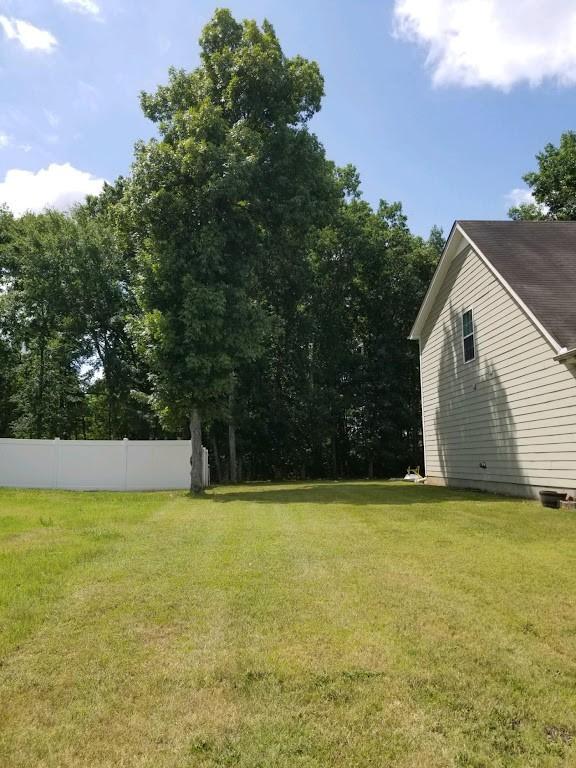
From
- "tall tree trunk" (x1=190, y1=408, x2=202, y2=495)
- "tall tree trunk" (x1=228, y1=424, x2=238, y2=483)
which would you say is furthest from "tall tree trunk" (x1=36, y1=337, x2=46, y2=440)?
"tall tree trunk" (x1=190, y1=408, x2=202, y2=495)

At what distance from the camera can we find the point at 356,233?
101 ft

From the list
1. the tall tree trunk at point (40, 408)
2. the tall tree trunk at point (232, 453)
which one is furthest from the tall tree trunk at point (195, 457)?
the tall tree trunk at point (40, 408)

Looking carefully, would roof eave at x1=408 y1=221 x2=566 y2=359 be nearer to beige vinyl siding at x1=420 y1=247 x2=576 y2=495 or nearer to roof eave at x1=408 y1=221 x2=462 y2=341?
roof eave at x1=408 y1=221 x2=462 y2=341

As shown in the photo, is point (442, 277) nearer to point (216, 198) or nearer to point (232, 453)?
point (216, 198)

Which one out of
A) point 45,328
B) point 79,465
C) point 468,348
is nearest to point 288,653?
point 468,348

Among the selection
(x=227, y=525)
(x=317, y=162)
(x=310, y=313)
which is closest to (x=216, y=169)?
(x=317, y=162)

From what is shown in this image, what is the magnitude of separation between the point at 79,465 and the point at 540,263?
14.3 meters

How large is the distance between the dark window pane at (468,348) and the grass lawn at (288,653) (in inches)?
333

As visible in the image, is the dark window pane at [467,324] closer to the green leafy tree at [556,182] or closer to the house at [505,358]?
the house at [505,358]

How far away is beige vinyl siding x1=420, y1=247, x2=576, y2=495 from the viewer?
1125 cm

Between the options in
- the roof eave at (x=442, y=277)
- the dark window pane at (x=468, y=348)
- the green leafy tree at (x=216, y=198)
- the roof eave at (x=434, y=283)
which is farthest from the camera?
the green leafy tree at (x=216, y=198)

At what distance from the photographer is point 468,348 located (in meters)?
15.4

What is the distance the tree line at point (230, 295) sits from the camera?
16703mm

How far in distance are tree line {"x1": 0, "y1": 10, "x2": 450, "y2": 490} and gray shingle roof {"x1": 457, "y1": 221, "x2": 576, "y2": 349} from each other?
649 centimetres
